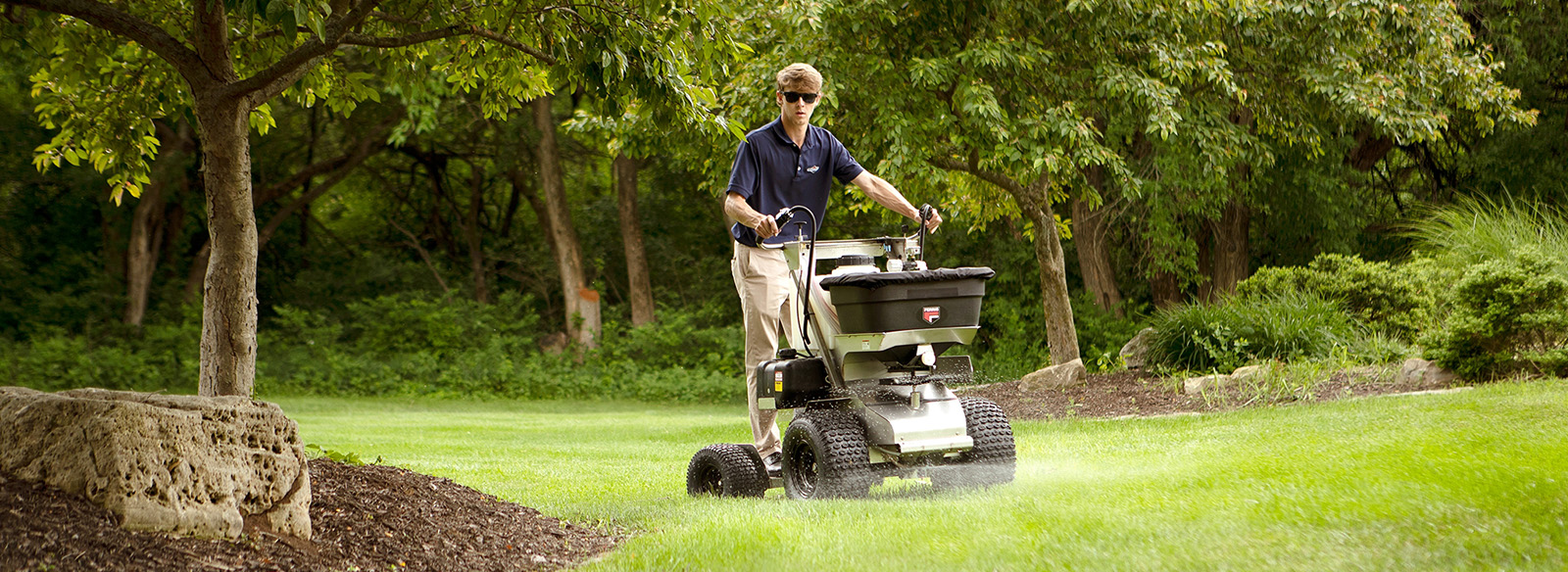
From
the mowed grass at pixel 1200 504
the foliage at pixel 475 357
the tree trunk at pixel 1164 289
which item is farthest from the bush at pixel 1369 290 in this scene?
the foliage at pixel 475 357

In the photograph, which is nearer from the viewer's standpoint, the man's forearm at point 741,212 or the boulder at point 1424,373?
the man's forearm at point 741,212

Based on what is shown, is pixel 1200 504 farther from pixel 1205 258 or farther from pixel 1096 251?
pixel 1205 258

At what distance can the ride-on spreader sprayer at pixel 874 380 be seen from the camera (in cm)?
513

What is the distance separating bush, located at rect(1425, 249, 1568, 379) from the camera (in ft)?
27.6

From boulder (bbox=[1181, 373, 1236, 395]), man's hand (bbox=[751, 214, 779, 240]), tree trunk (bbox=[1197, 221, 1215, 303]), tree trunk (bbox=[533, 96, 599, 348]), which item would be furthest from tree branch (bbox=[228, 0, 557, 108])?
tree trunk (bbox=[533, 96, 599, 348])

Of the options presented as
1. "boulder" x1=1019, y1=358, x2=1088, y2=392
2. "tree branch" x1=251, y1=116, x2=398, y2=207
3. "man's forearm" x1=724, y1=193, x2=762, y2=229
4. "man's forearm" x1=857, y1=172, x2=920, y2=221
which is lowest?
"boulder" x1=1019, y1=358, x2=1088, y2=392

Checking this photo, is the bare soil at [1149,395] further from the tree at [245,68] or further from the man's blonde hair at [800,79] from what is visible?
the tree at [245,68]

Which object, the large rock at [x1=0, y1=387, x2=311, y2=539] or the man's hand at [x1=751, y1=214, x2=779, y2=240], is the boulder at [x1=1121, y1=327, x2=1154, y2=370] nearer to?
the man's hand at [x1=751, y1=214, x2=779, y2=240]

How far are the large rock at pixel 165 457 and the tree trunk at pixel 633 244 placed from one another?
17.1m

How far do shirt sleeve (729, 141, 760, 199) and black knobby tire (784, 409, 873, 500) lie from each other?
1093mm

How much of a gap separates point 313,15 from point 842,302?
2.34 metres

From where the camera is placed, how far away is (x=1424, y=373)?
9.01m

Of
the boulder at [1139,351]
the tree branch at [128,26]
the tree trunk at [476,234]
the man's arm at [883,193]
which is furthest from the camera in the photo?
the tree trunk at [476,234]

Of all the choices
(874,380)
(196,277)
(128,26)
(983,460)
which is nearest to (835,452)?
(874,380)
